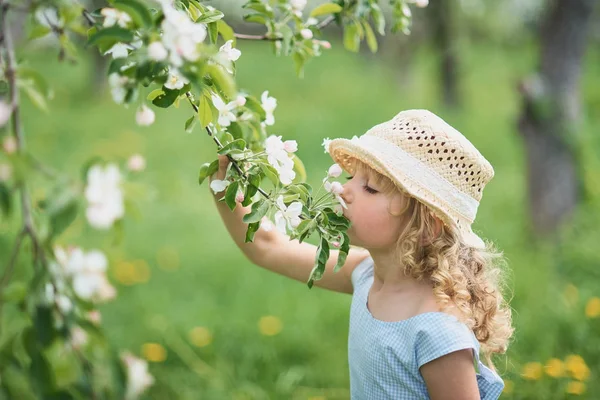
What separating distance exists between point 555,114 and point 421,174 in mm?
2543

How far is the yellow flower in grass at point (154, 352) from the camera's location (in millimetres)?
2746

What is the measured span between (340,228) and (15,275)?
101 inches

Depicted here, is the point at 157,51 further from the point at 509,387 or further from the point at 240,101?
the point at 509,387

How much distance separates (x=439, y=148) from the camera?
62.0 inches

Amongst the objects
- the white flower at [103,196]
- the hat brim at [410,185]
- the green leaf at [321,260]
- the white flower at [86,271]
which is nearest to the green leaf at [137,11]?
the white flower at [103,196]

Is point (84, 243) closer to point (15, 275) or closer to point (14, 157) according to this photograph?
point (15, 275)

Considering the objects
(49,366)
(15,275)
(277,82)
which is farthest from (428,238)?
(277,82)

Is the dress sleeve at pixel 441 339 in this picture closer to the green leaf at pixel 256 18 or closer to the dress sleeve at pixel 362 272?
the dress sleeve at pixel 362 272

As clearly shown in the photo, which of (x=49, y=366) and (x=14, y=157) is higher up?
(x=14, y=157)

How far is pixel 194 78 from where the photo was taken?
978mm

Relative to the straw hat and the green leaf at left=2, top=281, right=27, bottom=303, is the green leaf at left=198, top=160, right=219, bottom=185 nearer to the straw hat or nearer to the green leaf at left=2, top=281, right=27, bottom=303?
the straw hat

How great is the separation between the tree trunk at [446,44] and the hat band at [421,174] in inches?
266

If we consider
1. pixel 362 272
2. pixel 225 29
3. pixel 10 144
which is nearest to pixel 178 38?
pixel 10 144

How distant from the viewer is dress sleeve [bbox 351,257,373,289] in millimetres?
1867
